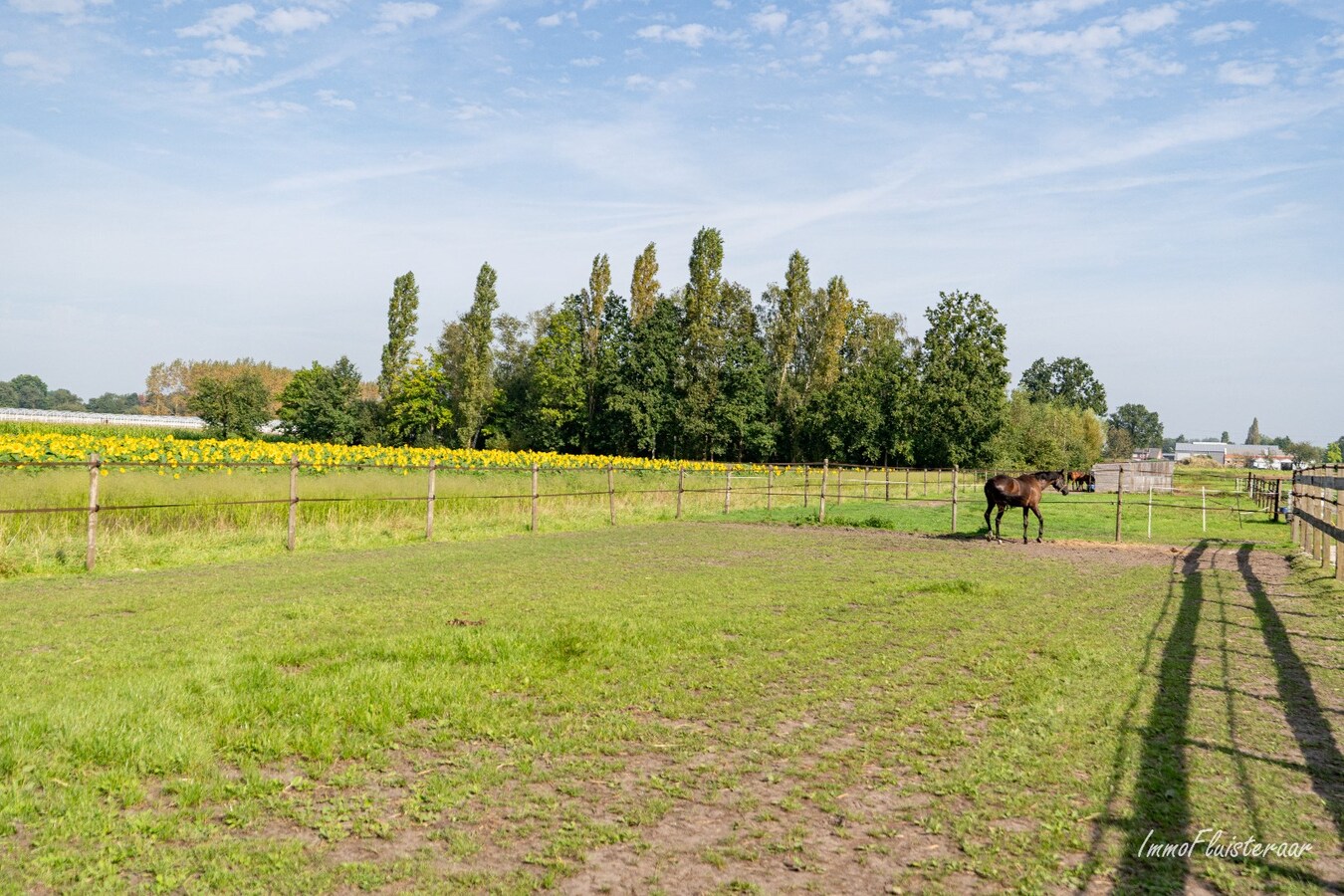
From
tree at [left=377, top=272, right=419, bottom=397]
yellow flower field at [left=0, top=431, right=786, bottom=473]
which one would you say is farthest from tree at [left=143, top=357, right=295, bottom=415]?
yellow flower field at [left=0, top=431, right=786, bottom=473]

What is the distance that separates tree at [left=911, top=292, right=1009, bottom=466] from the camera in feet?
190

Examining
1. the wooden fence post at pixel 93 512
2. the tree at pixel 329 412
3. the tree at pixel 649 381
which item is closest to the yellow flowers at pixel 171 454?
the wooden fence post at pixel 93 512

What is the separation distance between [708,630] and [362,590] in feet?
15.1

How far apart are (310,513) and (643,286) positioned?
47456 millimetres

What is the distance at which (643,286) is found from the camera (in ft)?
209

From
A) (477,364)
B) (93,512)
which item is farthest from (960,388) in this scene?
(93,512)

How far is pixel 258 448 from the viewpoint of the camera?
29172 millimetres

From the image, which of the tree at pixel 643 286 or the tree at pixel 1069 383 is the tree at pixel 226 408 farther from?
the tree at pixel 1069 383

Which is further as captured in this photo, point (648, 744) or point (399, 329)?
point (399, 329)

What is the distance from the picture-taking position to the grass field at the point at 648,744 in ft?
12.0

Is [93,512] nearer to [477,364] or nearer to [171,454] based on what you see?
[171,454]

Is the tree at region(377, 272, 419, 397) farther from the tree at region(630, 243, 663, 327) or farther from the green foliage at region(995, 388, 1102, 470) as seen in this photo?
the green foliage at region(995, 388, 1102, 470)

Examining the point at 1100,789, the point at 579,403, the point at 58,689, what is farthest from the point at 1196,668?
the point at 579,403

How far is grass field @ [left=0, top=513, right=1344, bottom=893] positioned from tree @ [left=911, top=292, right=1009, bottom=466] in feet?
161
